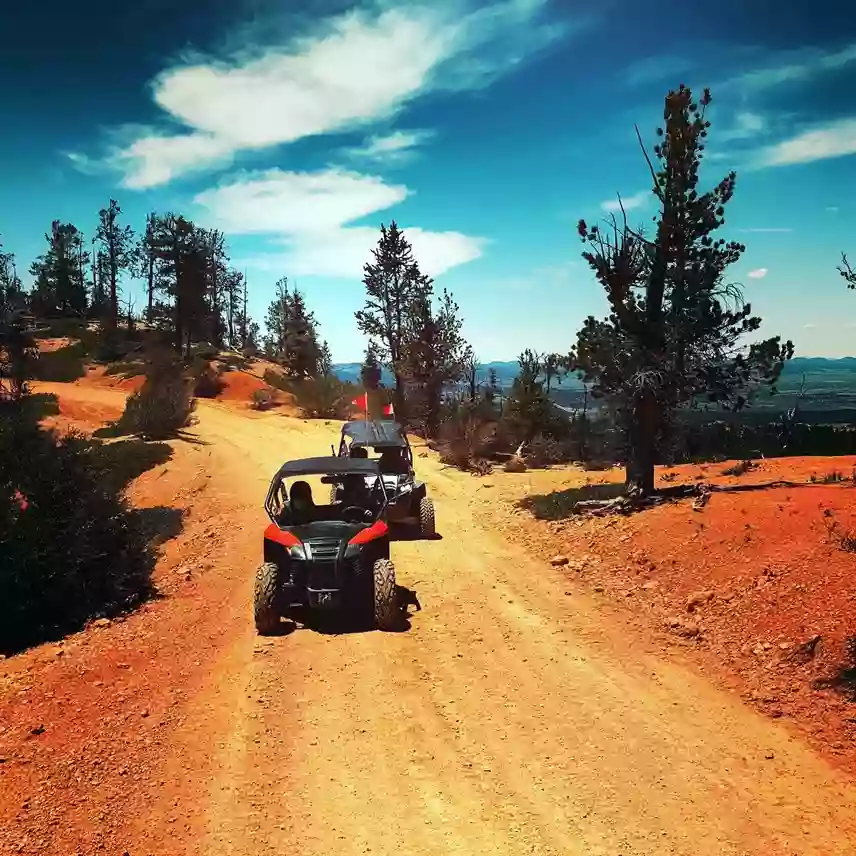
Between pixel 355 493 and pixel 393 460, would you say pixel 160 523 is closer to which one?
pixel 393 460

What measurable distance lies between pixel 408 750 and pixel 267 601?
314 cm

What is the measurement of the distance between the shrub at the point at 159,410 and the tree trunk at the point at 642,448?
65.5 feet

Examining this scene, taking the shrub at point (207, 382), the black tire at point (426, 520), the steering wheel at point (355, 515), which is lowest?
the black tire at point (426, 520)

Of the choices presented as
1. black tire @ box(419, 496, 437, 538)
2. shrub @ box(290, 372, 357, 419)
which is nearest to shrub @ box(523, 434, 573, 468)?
black tire @ box(419, 496, 437, 538)

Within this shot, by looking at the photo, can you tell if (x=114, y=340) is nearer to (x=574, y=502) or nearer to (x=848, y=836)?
(x=574, y=502)

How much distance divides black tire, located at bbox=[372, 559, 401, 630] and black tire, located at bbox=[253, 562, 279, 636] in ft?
4.15

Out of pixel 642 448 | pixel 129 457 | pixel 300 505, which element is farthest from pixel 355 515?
pixel 129 457

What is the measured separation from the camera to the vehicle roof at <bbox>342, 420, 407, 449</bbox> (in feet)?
48.3

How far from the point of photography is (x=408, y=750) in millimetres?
5914

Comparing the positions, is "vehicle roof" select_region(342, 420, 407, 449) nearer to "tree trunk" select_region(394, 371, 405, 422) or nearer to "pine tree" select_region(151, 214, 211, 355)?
"tree trunk" select_region(394, 371, 405, 422)

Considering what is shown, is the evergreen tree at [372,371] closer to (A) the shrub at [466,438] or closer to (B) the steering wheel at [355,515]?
(A) the shrub at [466,438]

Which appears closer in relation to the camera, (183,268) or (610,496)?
(610,496)

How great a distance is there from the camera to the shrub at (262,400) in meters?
43.8

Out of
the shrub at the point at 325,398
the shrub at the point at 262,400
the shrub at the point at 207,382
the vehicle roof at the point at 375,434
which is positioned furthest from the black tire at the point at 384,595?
the shrub at the point at 207,382
